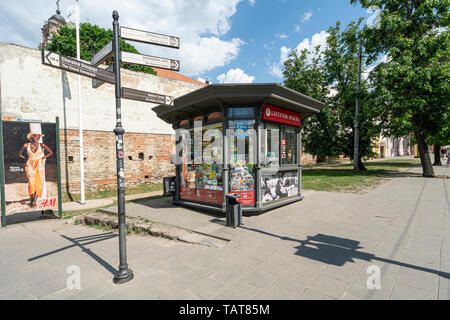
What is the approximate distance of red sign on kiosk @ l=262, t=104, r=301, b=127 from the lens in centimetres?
619

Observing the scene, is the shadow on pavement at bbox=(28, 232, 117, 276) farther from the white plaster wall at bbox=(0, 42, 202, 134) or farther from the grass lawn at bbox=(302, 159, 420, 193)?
the grass lawn at bbox=(302, 159, 420, 193)

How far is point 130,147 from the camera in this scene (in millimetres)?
13734

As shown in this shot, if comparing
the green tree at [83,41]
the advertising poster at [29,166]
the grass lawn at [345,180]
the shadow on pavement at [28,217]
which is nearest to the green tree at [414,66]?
the grass lawn at [345,180]

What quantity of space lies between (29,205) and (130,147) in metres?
7.42

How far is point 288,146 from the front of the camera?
732 cm

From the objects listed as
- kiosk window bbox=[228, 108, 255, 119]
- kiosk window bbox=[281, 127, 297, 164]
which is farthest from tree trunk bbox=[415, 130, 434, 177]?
kiosk window bbox=[228, 108, 255, 119]

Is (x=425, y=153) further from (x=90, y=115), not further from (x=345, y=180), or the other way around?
(x=90, y=115)

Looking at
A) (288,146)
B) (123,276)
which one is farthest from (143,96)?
(288,146)

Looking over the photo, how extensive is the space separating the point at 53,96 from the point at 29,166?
5991 millimetres

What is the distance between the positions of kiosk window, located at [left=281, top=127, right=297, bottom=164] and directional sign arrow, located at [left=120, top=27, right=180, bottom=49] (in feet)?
14.8

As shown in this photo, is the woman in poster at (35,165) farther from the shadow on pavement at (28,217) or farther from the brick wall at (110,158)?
the brick wall at (110,158)

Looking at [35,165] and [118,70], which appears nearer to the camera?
[118,70]
